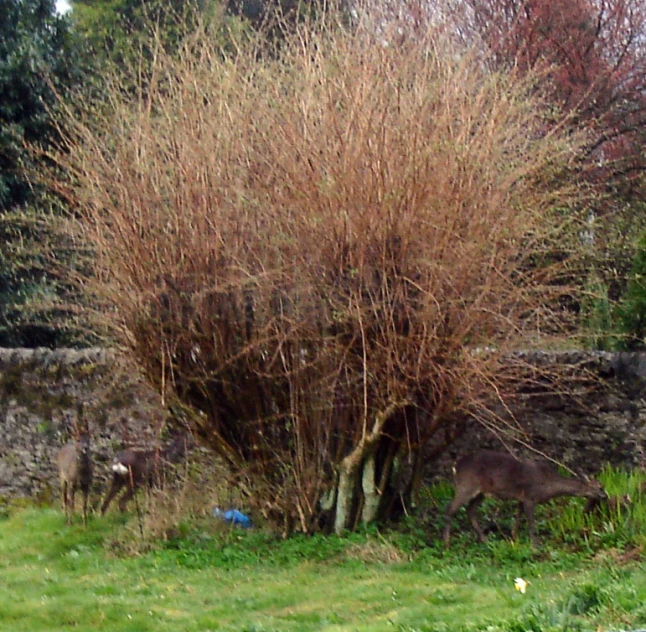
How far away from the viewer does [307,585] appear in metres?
9.28

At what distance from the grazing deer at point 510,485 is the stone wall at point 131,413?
1.72 feet

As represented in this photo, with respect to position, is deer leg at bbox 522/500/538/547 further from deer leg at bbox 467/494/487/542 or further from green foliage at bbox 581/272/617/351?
green foliage at bbox 581/272/617/351

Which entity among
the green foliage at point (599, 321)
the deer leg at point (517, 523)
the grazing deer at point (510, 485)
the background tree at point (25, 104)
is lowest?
the deer leg at point (517, 523)

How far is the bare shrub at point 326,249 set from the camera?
32.9 ft

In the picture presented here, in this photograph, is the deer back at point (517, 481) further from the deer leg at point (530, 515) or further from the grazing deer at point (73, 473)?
the grazing deer at point (73, 473)

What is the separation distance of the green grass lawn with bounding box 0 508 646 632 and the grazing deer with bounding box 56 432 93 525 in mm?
969

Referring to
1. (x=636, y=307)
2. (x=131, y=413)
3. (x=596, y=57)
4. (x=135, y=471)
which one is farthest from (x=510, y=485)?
(x=596, y=57)

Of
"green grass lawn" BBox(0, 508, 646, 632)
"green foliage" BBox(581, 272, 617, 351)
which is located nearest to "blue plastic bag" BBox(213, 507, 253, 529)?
"green grass lawn" BBox(0, 508, 646, 632)

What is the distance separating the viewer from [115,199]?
432 inches

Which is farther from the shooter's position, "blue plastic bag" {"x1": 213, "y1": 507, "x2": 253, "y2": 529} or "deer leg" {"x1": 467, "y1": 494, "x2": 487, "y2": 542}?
"blue plastic bag" {"x1": 213, "y1": 507, "x2": 253, "y2": 529}

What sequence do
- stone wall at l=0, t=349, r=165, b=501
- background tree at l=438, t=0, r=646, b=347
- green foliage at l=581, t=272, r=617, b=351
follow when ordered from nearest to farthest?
green foliage at l=581, t=272, r=617, b=351
stone wall at l=0, t=349, r=165, b=501
background tree at l=438, t=0, r=646, b=347

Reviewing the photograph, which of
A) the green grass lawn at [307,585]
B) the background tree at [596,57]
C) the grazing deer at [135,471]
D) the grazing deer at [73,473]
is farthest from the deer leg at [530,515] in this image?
the background tree at [596,57]

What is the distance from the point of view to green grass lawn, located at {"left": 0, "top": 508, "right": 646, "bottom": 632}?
292 inches

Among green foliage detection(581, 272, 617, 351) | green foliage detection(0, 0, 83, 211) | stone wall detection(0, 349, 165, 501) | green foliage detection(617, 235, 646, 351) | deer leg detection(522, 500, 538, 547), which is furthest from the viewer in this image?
green foliage detection(0, 0, 83, 211)
